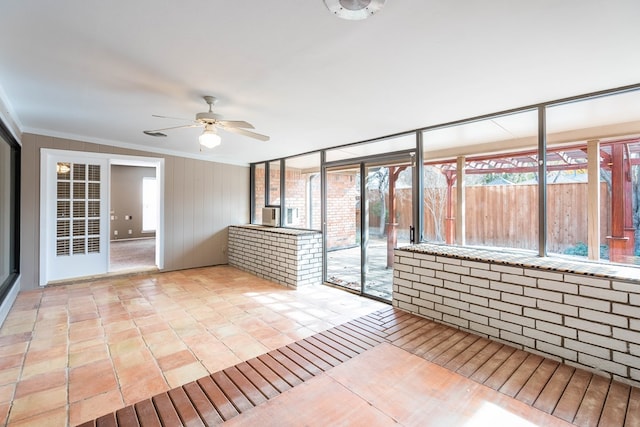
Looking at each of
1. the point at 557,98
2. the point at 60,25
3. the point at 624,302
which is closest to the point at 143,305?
the point at 60,25

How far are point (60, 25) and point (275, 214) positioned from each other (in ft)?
14.1

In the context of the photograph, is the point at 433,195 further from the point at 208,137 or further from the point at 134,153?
the point at 134,153

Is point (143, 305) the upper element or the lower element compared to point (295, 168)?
lower

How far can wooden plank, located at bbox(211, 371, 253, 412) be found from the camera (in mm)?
1802

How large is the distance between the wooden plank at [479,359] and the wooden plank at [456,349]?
114mm

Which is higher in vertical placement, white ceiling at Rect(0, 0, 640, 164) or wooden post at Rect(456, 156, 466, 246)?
white ceiling at Rect(0, 0, 640, 164)

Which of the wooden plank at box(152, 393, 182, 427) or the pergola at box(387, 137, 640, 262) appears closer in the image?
the wooden plank at box(152, 393, 182, 427)

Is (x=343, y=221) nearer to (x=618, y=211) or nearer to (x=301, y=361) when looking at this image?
(x=301, y=361)

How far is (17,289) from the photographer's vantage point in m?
3.96

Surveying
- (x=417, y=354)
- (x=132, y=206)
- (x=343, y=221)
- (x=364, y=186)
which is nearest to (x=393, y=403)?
(x=417, y=354)

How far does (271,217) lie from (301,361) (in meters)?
3.78

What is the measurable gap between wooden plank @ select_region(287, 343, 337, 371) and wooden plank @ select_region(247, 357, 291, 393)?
32 centimetres

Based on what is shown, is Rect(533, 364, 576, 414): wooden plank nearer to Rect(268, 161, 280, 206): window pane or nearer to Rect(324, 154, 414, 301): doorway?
Rect(324, 154, 414, 301): doorway

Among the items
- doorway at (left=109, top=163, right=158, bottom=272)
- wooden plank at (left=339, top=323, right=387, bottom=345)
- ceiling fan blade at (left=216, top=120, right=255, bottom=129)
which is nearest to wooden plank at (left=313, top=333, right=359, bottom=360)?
wooden plank at (left=339, top=323, right=387, bottom=345)
